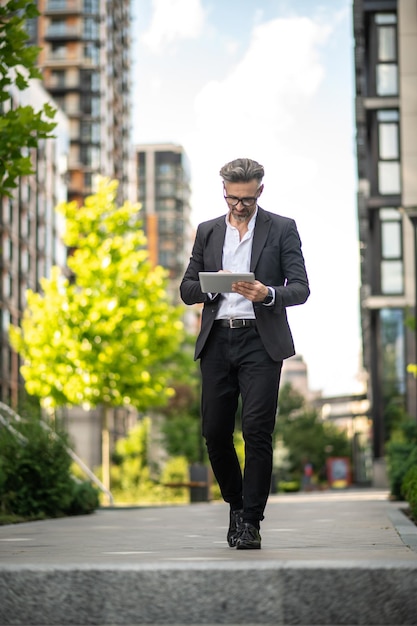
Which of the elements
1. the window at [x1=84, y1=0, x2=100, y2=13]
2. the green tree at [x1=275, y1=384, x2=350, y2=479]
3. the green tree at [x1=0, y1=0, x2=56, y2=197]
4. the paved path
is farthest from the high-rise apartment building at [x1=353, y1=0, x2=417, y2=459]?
the window at [x1=84, y1=0, x2=100, y2=13]

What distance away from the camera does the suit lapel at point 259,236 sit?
7301 millimetres

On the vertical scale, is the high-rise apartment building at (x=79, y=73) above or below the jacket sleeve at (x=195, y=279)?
above

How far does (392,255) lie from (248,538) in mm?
35787

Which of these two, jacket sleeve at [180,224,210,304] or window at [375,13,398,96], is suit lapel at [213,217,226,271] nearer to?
jacket sleeve at [180,224,210,304]

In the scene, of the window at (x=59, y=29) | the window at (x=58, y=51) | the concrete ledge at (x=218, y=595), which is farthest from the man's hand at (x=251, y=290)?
the window at (x=58, y=51)

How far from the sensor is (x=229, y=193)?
724 centimetres

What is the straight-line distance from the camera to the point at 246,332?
7176 mm

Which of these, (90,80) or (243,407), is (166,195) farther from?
(243,407)

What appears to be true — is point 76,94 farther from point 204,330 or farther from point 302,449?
point 204,330

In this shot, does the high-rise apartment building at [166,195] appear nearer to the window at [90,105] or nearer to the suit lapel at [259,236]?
the window at [90,105]

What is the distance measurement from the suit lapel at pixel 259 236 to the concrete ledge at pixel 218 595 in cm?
250

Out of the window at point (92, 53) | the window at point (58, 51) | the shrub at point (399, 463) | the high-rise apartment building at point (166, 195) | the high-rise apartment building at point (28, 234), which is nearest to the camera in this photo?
the shrub at point (399, 463)

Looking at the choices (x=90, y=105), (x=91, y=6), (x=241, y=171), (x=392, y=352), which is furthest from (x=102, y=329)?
(x=91, y=6)

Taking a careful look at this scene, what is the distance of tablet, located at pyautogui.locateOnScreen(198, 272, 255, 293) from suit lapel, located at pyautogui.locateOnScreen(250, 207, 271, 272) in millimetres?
507
